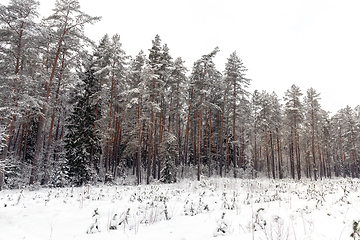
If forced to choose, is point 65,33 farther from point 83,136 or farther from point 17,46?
point 83,136

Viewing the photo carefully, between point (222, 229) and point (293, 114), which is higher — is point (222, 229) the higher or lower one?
the lower one

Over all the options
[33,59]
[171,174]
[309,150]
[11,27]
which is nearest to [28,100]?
[33,59]

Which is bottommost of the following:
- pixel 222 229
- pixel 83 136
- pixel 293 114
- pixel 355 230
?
pixel 222 229

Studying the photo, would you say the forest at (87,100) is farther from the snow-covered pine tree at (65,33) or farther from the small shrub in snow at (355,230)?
the small shrub in snow at (355,230)

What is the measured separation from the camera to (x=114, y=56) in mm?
19281

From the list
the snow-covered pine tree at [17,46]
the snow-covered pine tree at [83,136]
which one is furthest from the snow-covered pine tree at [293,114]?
the snow-covered pine tree at [17,46]

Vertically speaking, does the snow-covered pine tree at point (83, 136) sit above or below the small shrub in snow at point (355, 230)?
above

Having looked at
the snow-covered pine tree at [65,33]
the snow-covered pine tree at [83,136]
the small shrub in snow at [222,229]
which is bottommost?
the small shrub in snow at [222,229]

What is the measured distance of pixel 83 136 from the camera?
1827cm

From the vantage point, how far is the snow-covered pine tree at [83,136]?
57.0 feet

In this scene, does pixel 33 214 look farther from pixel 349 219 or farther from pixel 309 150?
pixel 309 150

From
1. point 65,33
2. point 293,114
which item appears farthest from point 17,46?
point 293,114

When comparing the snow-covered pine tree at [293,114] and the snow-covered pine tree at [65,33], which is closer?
the snow-covered pine tree at [65,33]

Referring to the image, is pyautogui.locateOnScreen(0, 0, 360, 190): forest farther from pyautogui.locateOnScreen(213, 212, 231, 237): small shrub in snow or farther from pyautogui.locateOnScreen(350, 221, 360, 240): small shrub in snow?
pyautogui.locateOnScreen(350, 221, 360, 240): small shrub in snow
